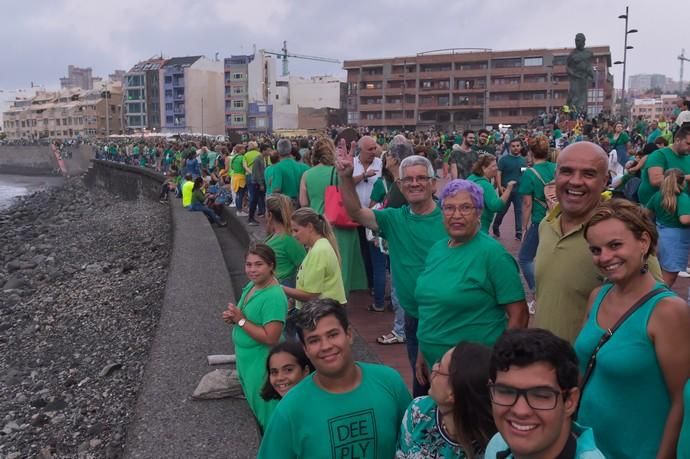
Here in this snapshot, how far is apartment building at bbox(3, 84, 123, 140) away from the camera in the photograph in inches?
4031

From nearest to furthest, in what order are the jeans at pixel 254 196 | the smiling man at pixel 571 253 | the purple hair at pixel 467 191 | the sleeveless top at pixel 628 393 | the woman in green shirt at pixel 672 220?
the sleeveless top at pixel 628 393 → the smiling man at pixel 571 253 → the purple hair at pixel 467 191 → the woman in green shirt at pixel 672 220 → the jeans at pixel 254 196

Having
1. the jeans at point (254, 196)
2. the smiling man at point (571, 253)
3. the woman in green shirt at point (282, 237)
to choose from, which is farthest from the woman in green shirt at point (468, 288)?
the jeans at point (254, 196)

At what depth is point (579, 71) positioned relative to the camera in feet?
71.2

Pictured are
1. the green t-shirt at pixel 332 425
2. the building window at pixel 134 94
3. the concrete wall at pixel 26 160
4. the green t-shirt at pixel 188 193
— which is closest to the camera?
the green t-shirt at pixel 332 425

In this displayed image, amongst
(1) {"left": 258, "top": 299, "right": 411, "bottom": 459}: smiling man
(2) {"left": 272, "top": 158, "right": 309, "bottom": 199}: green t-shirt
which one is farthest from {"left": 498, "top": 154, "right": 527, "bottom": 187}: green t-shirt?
(1) {"left": 258, "top": 299, "right": 411, "bottom": 459}: smiling man

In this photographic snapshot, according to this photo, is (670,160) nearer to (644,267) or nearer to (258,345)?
(644,267)

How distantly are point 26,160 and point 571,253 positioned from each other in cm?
8095

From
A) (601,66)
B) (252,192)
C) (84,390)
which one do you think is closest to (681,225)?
(84,390)

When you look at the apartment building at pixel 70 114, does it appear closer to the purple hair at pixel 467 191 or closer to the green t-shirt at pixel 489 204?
the green t-shirt at pixel 489 204

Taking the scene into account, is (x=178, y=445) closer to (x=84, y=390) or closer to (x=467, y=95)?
(x=84, y=390)

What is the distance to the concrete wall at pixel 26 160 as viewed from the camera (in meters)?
71.5

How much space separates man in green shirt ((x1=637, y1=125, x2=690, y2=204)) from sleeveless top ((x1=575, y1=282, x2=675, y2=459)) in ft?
10.5

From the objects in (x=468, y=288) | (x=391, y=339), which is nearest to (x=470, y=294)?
(x=468, y=288)

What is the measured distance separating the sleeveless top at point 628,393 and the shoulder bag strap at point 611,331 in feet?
0.05
